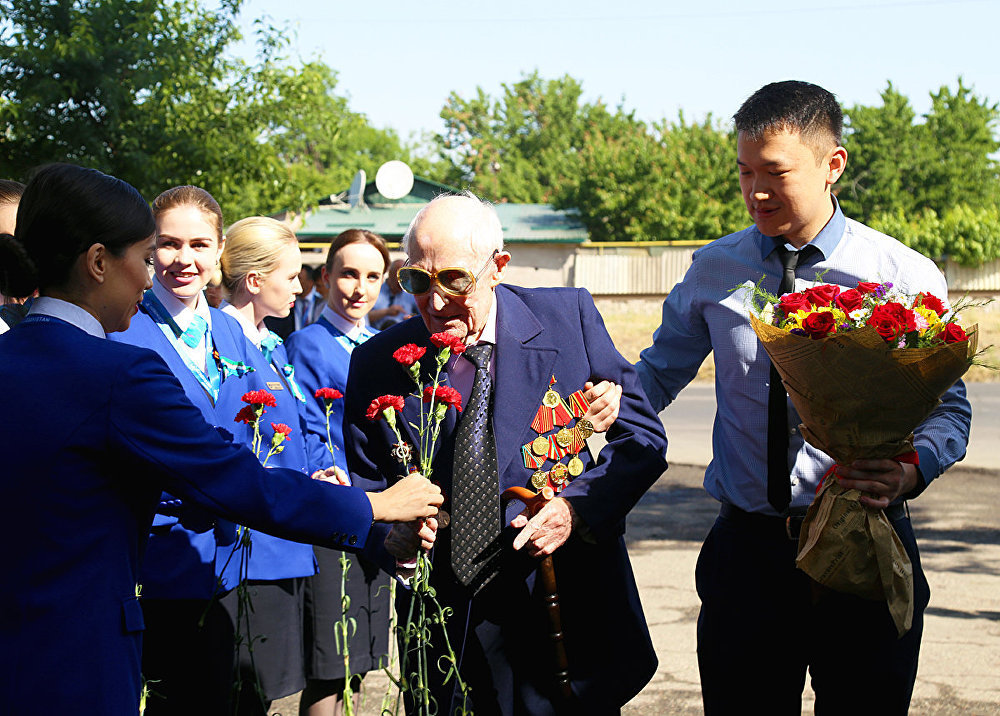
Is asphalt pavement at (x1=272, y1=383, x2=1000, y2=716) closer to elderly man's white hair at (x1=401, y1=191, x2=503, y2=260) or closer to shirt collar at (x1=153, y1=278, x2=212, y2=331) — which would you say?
elderly man's white hair at (x1=401, y1=191, x2=503, y2=260)

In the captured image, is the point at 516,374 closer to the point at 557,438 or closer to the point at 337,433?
the point at 557,438

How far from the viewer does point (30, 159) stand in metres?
14.5

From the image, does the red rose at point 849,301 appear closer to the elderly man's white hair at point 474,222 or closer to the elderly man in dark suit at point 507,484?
the elderly man in dark suit at point 507,484

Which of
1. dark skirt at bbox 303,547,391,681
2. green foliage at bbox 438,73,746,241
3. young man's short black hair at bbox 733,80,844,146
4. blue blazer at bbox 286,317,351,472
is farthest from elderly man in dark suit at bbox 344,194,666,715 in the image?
green foliage at bbox 438,73,746,241

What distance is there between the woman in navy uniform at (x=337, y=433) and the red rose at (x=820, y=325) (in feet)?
6.40

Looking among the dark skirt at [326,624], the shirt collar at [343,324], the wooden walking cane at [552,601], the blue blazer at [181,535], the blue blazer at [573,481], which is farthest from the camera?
the shirt collar at [343,324]

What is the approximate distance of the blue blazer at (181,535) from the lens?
338 centimetres

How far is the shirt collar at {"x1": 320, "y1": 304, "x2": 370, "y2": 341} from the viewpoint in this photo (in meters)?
5.07

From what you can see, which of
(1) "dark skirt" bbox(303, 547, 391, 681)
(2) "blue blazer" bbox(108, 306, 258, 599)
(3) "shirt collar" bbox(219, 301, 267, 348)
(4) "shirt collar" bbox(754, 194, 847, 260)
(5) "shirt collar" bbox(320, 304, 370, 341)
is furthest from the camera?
(5) "shirt collar" bbox(320, 304, 370, 341)

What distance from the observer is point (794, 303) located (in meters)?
2.76

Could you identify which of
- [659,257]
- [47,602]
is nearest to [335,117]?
[47,602]

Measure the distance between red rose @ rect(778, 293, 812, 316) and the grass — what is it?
1383 cm

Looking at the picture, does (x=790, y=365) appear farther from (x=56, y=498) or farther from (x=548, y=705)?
(x=56, y=498)

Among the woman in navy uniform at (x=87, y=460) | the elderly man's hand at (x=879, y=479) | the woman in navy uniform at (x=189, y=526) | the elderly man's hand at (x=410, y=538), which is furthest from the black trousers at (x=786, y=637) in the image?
the woman in navy uniform at (x=189, y=526)
